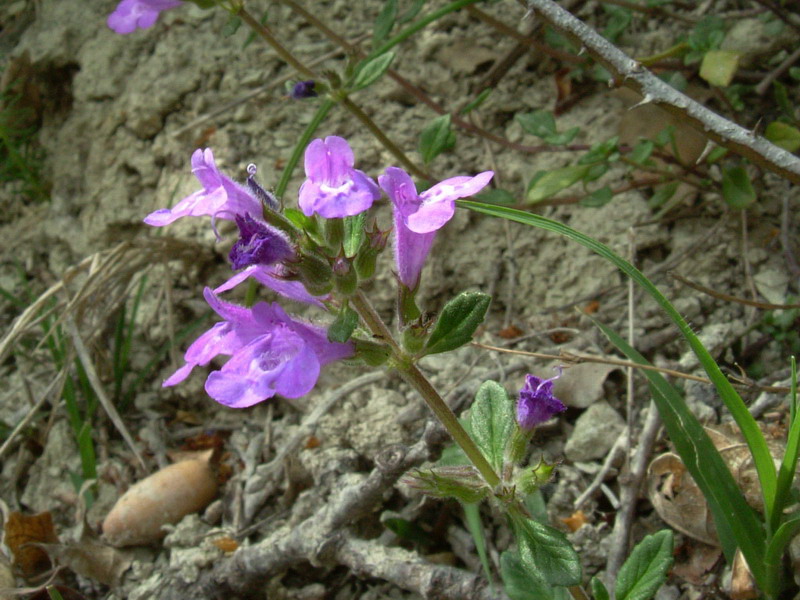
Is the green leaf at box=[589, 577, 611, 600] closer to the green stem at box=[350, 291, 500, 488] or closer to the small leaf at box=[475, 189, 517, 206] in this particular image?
the green stem at box=[350, 291, 500, 488]

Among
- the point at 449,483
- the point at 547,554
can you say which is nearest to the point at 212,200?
the point at 449,483

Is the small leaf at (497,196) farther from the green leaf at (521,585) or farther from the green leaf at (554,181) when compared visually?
the green leaf at (521,585)

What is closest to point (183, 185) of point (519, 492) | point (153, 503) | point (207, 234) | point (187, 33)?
point (207, 234)

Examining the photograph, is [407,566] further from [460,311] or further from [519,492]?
[460,311]

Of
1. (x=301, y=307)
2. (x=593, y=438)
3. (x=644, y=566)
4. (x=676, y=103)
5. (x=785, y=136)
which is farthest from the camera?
(x=301, y=307)

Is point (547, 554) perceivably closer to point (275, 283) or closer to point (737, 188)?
point (275, 283)

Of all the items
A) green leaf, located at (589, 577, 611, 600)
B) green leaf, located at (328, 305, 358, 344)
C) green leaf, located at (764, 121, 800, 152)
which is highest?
green leaf, located at (328, 305, 358, 344)

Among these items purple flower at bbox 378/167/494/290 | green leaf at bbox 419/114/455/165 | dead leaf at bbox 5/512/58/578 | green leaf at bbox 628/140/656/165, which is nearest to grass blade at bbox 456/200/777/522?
purple flower at bbox 378/167/494/290
